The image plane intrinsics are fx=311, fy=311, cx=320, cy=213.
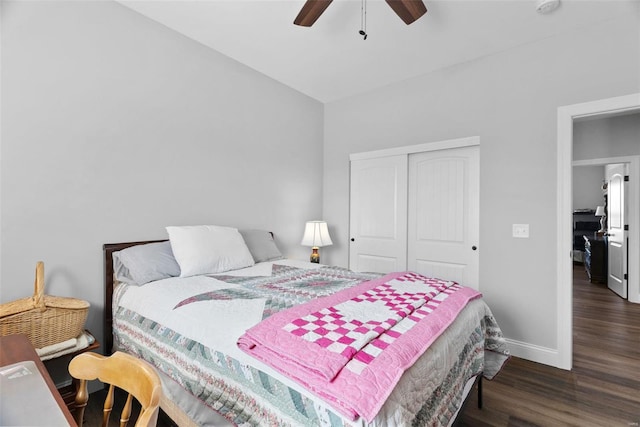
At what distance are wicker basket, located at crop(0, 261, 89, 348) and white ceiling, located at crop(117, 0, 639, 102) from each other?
2.08m

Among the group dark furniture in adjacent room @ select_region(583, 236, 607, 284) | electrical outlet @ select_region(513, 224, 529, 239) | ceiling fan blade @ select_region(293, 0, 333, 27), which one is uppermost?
ceiling fan blade @ select_region(293, 0, 333, 27)

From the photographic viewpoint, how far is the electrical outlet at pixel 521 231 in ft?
8.84

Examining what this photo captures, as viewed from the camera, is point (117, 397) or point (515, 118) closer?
point (117, 397)

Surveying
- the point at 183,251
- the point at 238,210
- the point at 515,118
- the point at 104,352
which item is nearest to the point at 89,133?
the point at 183,251

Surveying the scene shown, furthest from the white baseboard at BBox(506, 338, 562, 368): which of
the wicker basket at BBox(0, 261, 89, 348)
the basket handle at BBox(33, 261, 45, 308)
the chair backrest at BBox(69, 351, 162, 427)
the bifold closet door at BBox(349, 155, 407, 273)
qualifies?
the basket handle at BBox(33, 261, 45, 308)

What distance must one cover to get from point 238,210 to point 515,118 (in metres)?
2.68

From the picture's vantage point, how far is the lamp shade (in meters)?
3.59

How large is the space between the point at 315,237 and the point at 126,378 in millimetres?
2803

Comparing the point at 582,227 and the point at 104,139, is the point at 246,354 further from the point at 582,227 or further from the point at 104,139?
the point at 582,227

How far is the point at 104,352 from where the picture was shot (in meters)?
2.21

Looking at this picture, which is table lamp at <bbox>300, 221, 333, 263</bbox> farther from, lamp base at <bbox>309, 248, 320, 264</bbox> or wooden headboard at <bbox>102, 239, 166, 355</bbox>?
wooden headboard at <bbox>102, 239, 166, 355</bbox>

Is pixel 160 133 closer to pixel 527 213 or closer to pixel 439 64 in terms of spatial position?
pixel 439 64

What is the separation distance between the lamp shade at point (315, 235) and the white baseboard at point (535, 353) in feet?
6.64

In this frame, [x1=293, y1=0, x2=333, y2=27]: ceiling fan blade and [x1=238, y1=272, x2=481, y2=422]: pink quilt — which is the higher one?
[x1=293, y1=0, x2=333, y2=27]: ceiling fan blade
